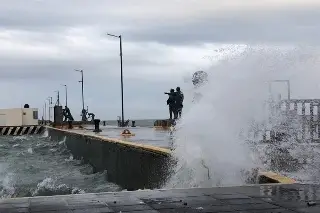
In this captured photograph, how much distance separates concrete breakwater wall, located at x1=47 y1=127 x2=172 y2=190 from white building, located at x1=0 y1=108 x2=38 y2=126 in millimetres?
38279

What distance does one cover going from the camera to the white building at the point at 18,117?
59.0 m

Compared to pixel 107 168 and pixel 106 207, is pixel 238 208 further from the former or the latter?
pixel 107 168

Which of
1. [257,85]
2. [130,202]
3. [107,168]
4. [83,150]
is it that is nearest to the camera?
[130,202]

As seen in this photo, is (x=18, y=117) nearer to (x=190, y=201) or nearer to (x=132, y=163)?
(x=132, y=163)

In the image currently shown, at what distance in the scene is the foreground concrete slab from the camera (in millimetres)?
5465

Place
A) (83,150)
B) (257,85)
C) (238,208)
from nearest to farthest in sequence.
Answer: (238,208) → (257,85) → (83,150)

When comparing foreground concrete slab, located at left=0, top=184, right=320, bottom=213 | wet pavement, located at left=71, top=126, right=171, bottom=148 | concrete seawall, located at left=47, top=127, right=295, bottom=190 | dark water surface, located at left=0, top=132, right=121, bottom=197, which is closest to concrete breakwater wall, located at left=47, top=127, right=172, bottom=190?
concrete seawall, located at left=47, top=127, right=295, bottom=190

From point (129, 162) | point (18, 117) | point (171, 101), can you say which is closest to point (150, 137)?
point (171, 101)

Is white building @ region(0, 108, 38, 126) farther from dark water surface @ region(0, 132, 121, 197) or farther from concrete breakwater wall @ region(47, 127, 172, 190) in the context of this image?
concrete breakwater wall @ region(47, 127, 172, 190)

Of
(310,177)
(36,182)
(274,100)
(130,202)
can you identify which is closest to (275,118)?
(274,100)

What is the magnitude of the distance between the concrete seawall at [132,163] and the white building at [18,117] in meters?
38.4

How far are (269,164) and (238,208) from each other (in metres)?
4.09

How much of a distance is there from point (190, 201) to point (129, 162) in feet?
26.5

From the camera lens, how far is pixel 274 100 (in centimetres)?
1185
